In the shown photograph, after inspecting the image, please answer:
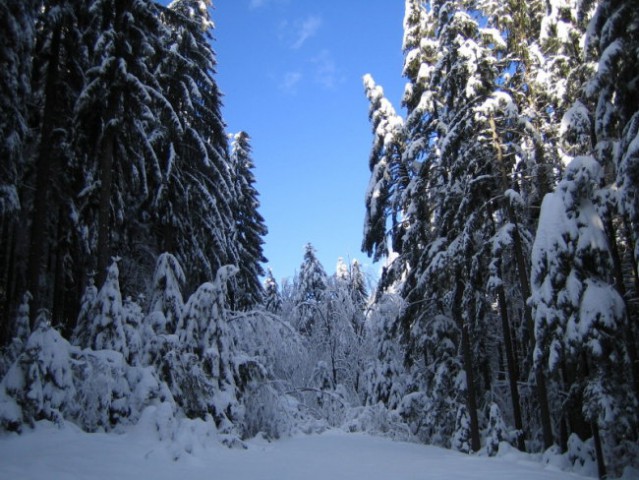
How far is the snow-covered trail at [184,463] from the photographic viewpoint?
19.3 feet

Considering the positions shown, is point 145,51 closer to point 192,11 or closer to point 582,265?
point 192,11

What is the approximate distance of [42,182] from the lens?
513 inches

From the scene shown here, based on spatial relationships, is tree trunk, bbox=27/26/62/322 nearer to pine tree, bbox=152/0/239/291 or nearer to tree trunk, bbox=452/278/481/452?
pine tree, bbox=152/0/239/291

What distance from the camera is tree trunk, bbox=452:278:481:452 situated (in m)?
13.7

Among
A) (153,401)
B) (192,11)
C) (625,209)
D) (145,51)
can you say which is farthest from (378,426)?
(192,11)

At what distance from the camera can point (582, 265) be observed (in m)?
8.68

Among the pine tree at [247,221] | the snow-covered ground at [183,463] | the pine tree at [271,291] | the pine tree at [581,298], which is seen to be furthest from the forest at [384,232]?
the pine tree at [271,291]

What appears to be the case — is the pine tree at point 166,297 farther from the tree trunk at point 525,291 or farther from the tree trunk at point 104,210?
the tree trunk at point 525,291

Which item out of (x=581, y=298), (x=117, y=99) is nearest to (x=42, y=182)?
(x=117, y=99)

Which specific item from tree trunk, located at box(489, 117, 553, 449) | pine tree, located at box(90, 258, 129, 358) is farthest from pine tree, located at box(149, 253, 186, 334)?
tree trunk, located at box(489, 117, 553, 449)

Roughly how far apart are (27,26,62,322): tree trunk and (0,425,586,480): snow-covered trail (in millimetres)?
5793

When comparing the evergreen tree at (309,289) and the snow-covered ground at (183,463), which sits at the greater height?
the evergreen tree at (309,289)

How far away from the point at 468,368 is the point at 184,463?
9.33 m

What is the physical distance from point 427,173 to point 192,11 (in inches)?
468
